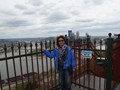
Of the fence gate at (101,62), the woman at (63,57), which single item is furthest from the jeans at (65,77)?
the fence gate at (101,62)

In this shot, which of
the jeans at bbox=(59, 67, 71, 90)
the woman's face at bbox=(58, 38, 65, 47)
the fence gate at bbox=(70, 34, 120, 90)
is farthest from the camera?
the jeans at bbox=(59, 67, 71, 90)

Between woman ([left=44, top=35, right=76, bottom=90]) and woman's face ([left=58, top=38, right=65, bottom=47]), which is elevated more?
woman's face ([left=58, top=38, right=65, bottom=47])

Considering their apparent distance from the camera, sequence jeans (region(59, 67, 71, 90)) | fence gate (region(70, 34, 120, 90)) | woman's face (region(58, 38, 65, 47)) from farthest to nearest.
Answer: jeans (region(59, 67, 71, 90)), woman's face (region(58, 38, 65, 47)), fence gate (region(70, 34, 120, 90))

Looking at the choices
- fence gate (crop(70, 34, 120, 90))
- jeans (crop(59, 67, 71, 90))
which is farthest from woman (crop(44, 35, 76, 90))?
fence gate (crop(70, 34, 120, 90))

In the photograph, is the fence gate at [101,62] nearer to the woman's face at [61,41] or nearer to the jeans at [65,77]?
the jeans at [65,77]

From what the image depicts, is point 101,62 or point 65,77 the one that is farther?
point 65,77

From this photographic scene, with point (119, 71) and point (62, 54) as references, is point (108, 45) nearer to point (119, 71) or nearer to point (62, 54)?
point (62, 54)

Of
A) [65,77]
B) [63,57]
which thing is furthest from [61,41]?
[65,77]

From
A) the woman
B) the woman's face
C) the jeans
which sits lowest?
the jeans

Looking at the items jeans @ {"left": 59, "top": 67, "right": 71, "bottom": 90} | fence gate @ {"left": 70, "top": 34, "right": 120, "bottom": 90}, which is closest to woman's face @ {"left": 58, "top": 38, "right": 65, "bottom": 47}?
jeans @ {"left": 59, "top": 67, "right": 71, "bottom": 90}

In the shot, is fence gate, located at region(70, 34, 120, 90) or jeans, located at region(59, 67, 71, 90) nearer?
fence gate, located at region(70, 34, 120, 90)

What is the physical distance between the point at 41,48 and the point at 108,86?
72.2 inches

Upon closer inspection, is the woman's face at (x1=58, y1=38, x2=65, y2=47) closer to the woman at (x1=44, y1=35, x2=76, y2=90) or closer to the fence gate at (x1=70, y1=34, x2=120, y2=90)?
the woman at (x1=44, y1=35, x2=76, y2=90)

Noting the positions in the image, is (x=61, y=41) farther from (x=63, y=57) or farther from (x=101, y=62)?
(x=101, y=62)
